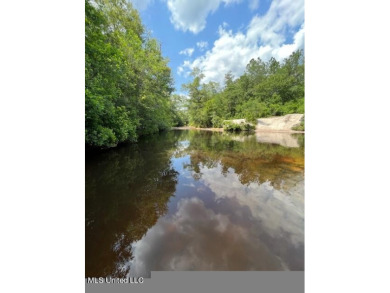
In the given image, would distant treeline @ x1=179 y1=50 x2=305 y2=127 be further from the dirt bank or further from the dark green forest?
the dirt bank

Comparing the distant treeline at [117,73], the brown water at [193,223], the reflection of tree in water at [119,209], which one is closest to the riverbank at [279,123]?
the distant treeline at [117,73]

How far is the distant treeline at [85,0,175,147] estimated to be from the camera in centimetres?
464

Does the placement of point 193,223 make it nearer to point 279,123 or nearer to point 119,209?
point 119,209

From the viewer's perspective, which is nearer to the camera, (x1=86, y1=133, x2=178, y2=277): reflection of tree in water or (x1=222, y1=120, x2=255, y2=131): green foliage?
(x1=86, y1=133, x2=178, y2=277): reflection of tree in water

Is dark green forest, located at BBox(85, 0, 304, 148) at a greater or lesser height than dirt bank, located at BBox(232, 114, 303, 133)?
greater

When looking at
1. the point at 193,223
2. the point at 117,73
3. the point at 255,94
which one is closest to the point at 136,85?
the point at 117,73

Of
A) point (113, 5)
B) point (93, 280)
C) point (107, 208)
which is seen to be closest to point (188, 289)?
point (93, 280)

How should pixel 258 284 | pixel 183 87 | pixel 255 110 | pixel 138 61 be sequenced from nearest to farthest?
pixel 258 284 → pixel 138 61 → pixel 255 110 → pixel 183 87

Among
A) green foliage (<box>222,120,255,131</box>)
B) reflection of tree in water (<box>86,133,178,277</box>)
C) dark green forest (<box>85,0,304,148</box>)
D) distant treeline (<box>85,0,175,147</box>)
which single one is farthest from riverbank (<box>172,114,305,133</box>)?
reflection of tree in water (<box>86,133,178,277</box>)

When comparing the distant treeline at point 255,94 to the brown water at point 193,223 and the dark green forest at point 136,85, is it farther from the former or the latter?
the brown water at point 193,223

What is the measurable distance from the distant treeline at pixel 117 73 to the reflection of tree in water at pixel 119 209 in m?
2.06

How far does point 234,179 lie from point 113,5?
12553mm
